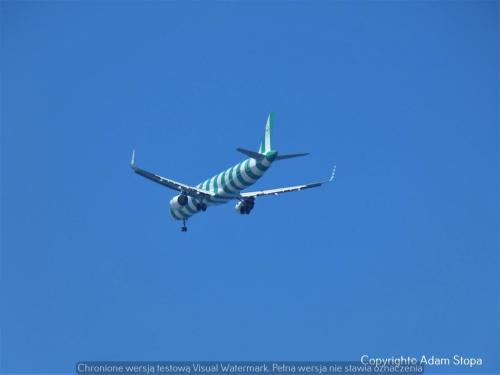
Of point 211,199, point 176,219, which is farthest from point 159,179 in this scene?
point 176,219

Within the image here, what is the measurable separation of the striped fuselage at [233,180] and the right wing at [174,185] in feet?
3.53

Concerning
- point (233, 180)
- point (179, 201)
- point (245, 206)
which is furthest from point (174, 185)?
point (245, 206)

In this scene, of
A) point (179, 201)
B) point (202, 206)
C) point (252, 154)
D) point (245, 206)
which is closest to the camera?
point (252, 154)

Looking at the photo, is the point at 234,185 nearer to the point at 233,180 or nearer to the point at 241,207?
the point at 233,180

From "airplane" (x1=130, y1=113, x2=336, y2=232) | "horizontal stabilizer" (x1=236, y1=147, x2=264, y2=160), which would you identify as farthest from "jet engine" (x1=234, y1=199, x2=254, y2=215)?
"horizontal stabilizer" (x1=236, y1=147, x2=264, y2=160)

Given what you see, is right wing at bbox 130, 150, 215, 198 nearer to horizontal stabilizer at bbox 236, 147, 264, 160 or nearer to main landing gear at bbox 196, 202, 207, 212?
main landing gear at bbox 196, 202, 207, 212

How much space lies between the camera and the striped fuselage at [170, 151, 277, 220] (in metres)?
102

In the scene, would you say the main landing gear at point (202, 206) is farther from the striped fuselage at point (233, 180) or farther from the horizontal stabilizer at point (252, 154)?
the horizontal stabilizer at point (252, 154)

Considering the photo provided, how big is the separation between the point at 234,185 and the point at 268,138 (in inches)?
234

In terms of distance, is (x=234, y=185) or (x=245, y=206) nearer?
(x=234, y=185)

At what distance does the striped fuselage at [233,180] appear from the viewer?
335 ft

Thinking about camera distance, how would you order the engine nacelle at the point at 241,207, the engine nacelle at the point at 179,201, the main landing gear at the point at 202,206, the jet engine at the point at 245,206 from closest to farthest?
1. the engine nacelle at the point at 179,201
2. the main landing gear at the point at 202,206
3. the jet engine at the point at 245,206
4. the engine nacelle at the point at 241,207

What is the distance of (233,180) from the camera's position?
10569 centimetres

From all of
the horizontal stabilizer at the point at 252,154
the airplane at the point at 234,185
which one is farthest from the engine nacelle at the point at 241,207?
the horizontal stabilizer at the point at 252,154
